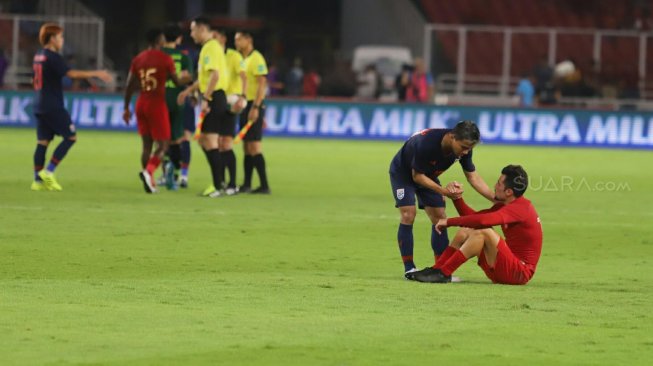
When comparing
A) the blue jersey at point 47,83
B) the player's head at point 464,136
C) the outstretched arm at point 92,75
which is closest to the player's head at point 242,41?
the outstretched arm at point 92,75

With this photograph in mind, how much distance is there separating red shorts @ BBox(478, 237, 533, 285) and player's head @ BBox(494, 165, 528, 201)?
36 cm

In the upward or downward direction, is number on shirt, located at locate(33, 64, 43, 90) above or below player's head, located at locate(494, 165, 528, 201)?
above

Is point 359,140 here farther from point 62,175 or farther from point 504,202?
point 504,202

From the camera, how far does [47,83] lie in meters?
20.2

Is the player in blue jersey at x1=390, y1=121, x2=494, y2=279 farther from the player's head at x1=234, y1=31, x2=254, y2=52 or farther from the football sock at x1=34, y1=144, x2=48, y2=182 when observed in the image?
the football sock at x1=34, y1=144, x2=48, y2=182

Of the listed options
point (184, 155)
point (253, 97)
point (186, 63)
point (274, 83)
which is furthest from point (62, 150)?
point (274, 83)

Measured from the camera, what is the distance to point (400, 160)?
12594 mm

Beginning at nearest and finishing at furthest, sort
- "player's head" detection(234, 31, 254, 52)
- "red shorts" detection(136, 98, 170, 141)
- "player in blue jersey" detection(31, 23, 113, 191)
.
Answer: "player in blue jersey" detection(31, 23, 113, 191)
"red shorts" detection(136, 98, 170, 141)
"player's head" detection(234, 31, 254, 52)

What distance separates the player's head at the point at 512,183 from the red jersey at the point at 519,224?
0.07 m

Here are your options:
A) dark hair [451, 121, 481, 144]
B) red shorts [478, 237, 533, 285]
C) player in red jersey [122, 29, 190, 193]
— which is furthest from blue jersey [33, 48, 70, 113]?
red shorts [478, 237, 533, 285]

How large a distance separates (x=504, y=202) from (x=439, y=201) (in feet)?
3.04

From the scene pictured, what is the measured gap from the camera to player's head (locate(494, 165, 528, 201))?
38.7 feet

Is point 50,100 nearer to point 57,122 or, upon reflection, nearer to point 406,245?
point 57,122

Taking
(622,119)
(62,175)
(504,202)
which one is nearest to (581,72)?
(622,119)
